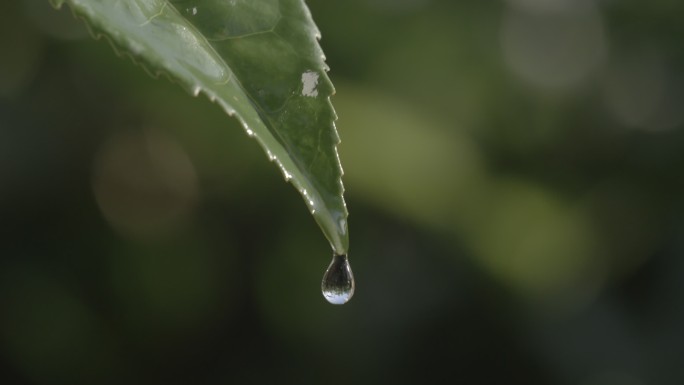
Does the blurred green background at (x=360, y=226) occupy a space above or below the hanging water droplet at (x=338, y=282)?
below

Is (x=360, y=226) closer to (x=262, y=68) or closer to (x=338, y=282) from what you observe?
(x=338, y=282)

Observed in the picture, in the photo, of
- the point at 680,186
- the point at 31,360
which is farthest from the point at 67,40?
the point at 680,186

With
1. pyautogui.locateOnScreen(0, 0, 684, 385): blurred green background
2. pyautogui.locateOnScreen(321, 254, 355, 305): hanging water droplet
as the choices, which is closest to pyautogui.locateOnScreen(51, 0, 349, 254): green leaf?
pyautogui.locateOnScreen(321, 254, 355, 305): hanging water droplet

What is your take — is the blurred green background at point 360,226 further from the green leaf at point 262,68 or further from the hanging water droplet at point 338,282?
the green leaf at point 262,68

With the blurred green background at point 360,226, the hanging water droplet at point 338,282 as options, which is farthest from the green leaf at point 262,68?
the blurred green background at point 360,226

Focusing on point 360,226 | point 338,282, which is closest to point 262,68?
point 338,282

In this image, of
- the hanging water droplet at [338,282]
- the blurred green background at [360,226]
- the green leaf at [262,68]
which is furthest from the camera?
the blurred green background at [360,226]
